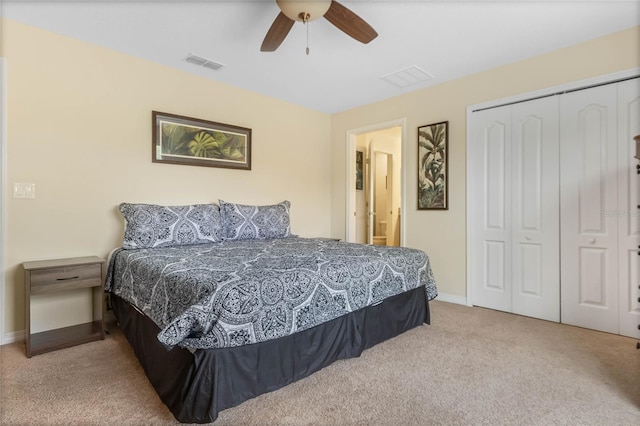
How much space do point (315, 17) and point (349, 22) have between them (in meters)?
0.24

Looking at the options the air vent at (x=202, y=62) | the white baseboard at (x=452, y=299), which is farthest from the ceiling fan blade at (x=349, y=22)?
the white baseboard at (x=452, y=299)

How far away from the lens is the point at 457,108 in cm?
358

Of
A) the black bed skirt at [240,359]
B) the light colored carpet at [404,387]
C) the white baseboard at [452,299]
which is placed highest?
the black bed skirt at [240,359]

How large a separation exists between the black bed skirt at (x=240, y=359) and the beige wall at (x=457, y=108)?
144 cm

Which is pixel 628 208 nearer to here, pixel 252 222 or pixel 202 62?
pixel 252 222

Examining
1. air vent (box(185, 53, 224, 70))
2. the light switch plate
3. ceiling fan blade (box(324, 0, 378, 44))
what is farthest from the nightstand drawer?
ceiling fan blade (box(324, 0, 378, 44))

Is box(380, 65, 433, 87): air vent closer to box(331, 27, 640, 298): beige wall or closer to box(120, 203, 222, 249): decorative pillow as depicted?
box(331, 27, 640, 298): beige wall

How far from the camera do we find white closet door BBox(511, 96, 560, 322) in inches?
116

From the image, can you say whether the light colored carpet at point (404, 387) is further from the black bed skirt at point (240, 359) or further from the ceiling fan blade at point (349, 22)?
the ceiling fan blade at point (349, 22)

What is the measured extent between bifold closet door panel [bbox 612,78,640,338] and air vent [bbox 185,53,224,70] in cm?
357

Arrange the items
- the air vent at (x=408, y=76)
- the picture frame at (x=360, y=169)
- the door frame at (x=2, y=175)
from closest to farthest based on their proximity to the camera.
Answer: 1. the door frame at (x=2, y=175)
2. the air vent at (x=408, y=76)
3. the picture frame at (x=360, y=169)

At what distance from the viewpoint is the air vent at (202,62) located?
307 centimetres

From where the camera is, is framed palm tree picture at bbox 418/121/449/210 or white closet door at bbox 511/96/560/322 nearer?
white closet door at bbox 511/96/560/322

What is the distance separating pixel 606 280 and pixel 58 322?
14.9 feet
